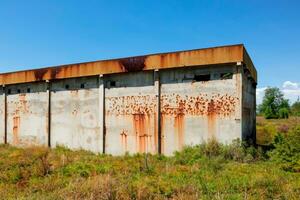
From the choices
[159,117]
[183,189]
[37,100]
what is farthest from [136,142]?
[37,100]

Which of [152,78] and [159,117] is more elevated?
[152,78]

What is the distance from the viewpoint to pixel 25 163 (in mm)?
9211

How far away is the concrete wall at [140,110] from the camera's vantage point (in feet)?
32.4

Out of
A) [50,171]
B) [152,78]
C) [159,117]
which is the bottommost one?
[50,171]

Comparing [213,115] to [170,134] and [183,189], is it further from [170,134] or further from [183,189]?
[183,189]

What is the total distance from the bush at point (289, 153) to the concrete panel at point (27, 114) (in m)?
11.4

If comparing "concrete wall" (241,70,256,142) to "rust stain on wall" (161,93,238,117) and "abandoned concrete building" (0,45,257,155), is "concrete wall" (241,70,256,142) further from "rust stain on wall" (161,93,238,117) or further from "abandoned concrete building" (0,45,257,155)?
"rust stain on wall" (161,93,238,117)

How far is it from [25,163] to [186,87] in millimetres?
6541

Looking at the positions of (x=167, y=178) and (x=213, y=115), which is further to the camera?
(x=213, y=115)

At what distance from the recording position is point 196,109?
1030 cm

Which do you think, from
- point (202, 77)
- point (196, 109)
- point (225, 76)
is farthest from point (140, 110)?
point (225, 76)

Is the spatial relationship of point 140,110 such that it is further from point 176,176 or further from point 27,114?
point 27,114

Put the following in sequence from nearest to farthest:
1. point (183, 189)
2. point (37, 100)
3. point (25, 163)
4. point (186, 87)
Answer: point (183, 189), point (25, 163), point (186, 87), point (37, 100)

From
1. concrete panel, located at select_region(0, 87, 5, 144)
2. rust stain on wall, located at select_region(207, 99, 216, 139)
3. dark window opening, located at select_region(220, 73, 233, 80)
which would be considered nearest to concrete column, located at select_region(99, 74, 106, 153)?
rust stain on wall, located at select_region(207, 99, 216, 139)
